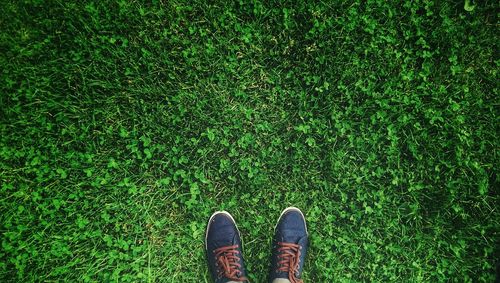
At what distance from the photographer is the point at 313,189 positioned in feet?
10.2

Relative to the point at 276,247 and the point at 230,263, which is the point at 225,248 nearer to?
the point at 230,263

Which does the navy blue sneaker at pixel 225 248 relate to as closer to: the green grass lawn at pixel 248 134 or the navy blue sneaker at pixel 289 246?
the green grass lawn at pixel 248 134

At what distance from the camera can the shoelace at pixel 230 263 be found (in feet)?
10.1

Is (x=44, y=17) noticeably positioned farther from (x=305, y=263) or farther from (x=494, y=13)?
(x=494, y=13)

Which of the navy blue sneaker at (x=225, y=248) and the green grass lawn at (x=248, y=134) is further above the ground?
the green grass lawn at (x=248, y=134)

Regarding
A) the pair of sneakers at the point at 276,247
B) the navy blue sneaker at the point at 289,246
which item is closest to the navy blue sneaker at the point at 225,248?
the pair of sneakers at the point at 276,247

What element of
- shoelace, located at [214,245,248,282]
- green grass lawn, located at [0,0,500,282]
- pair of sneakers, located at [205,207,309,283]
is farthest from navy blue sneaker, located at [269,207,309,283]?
shoelace, located at [214,245,248,282]

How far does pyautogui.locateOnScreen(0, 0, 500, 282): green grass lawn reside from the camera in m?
3.01

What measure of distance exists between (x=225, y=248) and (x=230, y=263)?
0.16 m

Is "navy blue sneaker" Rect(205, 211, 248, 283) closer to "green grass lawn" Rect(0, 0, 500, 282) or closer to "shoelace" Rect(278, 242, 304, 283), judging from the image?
"green grass lawn" Rect(0, 0, 500, 282)

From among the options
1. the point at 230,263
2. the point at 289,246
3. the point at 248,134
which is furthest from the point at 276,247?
the point at 248,134

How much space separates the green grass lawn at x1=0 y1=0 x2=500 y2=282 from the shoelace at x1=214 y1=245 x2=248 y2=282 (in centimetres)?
18

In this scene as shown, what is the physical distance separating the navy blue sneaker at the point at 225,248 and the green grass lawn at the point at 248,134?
0.11 meters

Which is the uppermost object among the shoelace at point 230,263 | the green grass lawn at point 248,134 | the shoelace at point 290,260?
the green grass lawn at point 248,134
